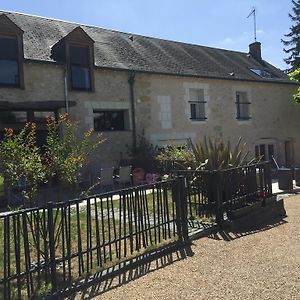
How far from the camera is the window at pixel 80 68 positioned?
1281cm

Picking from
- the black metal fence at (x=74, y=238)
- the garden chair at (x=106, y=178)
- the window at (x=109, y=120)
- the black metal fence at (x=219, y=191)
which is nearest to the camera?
the black metal fence at (x=74, y=238)

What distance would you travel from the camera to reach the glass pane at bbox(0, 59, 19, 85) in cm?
1131

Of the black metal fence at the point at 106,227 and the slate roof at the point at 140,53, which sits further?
the slate roof at the point at 140,53

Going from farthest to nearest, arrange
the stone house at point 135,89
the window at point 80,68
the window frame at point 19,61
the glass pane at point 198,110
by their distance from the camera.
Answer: the glass pane at point 198,110 → the window at point 80,68 → the stone house at point 135,89 → the window frame at point 19,61

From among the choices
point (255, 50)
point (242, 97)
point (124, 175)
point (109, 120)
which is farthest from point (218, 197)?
point (255, 50)

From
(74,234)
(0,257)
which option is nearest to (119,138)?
(74,234)

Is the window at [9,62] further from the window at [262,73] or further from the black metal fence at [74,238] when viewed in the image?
the window at [262,73]

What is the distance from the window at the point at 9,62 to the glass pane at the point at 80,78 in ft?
6.26

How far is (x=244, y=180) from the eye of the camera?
7617 mm

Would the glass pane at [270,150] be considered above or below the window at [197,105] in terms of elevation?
below

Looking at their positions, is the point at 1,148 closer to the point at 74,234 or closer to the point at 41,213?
the point at 41,213

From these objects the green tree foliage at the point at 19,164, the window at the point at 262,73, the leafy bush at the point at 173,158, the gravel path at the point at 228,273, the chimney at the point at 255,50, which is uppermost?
the chimney at the point at 255,50

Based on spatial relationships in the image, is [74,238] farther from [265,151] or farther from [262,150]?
[265,151]

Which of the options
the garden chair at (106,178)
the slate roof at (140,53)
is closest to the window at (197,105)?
the slate roof at (140,53)
